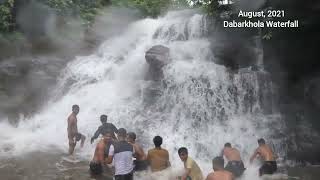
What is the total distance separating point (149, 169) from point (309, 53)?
30.3 feet

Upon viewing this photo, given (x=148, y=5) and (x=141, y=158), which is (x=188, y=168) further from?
(x=148, y=5)

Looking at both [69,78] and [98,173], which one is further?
[69,78]

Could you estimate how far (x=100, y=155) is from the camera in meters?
9.46

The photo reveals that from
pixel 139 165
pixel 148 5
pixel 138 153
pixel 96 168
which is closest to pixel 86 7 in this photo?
pixel 148 5

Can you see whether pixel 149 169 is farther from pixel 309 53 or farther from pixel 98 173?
pixel 309 53

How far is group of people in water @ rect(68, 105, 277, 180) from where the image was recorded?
717 cm

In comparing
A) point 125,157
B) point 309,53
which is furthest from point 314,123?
point 125,157

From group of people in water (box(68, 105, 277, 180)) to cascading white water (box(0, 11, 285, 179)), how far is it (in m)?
2.35

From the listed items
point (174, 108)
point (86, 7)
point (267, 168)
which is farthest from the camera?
point (86, 7)

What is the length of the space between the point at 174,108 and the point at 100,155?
6.55 m

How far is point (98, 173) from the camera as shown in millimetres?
9719

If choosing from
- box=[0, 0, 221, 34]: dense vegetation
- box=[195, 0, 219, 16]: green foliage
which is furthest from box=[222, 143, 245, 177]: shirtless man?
box=[0, 0, 221, 34]: dense vegetation

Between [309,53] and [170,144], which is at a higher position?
[309,53]

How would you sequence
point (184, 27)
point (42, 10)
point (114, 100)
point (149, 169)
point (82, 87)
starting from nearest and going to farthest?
point (149, 169) < point (114, 100) < point (82, 87) < point (184, 27) < point (42, 10)
